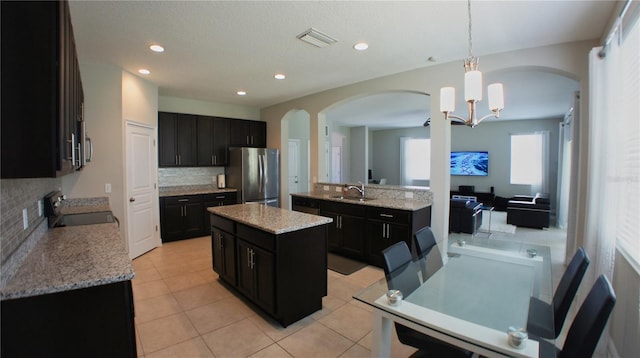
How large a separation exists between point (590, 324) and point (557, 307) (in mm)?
705

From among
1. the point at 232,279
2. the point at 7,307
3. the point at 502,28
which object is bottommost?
the point at 232,279

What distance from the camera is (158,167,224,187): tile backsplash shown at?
566 cm

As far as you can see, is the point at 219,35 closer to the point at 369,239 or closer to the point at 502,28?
the point at 502,28

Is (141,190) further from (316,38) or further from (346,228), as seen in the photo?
(316,38)

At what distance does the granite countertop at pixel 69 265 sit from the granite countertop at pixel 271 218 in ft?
3.23

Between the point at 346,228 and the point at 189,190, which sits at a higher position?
the point at 189,190

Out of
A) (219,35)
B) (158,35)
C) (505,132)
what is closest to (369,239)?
(219,35)

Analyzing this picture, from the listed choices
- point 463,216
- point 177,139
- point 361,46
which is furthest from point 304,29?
point 463,216

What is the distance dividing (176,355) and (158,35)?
114 inches

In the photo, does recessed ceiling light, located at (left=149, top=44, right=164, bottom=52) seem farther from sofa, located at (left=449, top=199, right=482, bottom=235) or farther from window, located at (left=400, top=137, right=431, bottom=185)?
window, located at (left=400, top=137, right=431, bottom=185)

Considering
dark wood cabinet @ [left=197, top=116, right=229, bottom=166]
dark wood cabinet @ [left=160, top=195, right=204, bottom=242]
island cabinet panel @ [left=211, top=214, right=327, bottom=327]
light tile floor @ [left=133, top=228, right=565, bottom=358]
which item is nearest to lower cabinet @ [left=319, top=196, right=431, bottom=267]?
light tile floor @ [left=133, top=228, right=565, bottom=358]

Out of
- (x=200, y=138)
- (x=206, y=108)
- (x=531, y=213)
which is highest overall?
(x=206, y=108)

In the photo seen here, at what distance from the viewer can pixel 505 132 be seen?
902cm

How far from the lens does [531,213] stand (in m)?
6.61
